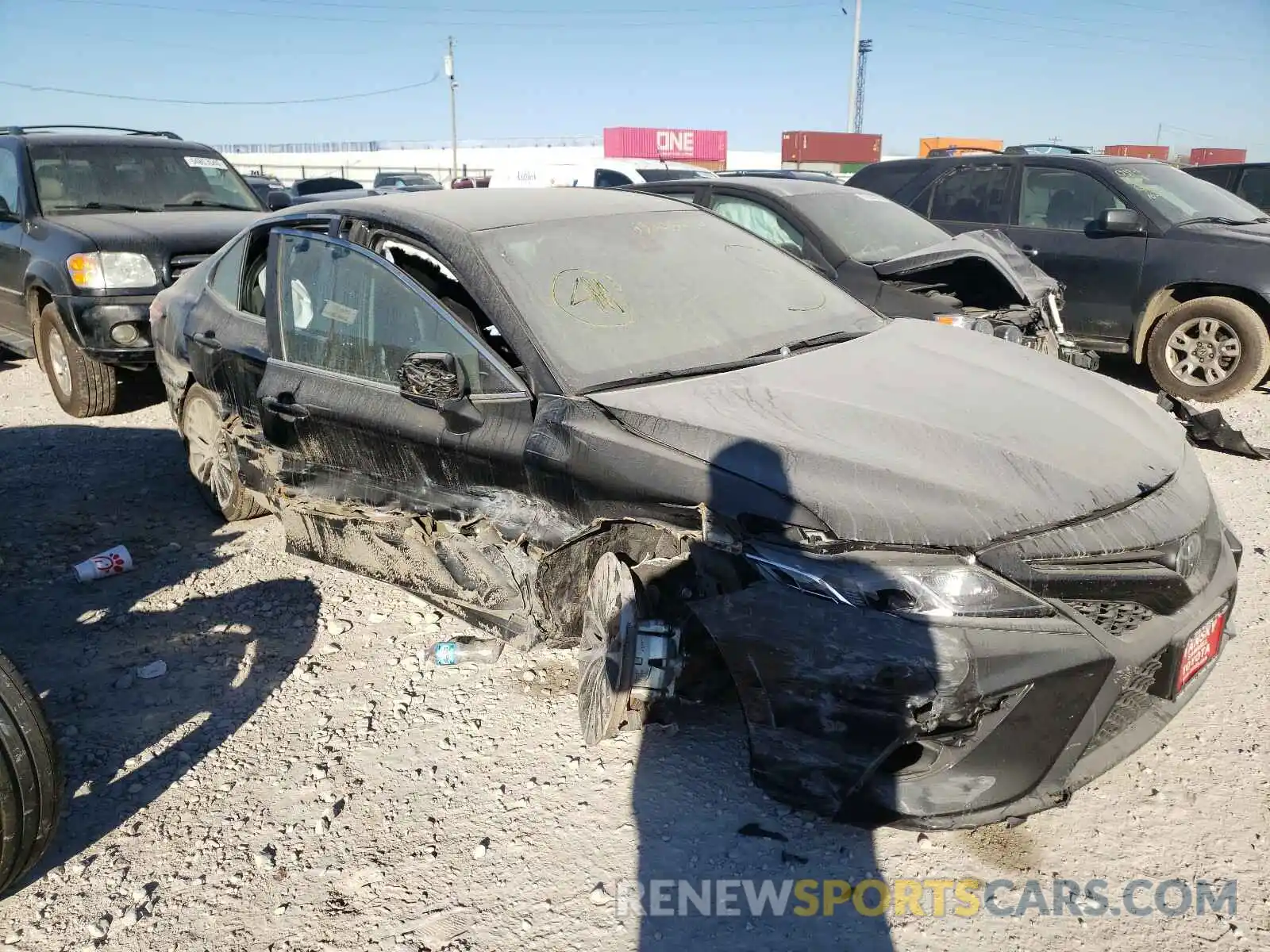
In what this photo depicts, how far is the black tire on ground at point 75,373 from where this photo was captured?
6535 millimetres

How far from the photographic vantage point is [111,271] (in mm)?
6277

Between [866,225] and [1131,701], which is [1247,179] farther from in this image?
[1131,701]

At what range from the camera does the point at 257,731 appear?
124 inches

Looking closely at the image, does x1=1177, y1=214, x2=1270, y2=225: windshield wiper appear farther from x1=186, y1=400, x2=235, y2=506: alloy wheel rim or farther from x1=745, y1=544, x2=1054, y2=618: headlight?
x1=186, y1=400, x2=235, y2=506: alloy wheel rim

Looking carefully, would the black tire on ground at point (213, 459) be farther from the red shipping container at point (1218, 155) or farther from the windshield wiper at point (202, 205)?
the red shipping container at point (1218, 155)

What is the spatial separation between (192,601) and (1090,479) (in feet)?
11.7

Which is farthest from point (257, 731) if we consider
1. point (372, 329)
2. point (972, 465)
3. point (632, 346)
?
point (972, 465)

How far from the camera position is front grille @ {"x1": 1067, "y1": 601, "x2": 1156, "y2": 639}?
2.29m

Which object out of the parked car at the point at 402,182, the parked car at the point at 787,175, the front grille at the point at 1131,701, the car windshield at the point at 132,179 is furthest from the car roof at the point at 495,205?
the parked car at the point at 402,182

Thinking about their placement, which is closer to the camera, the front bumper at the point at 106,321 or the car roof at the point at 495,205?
the car roof at the point at 495,205

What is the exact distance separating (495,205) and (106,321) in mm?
3956

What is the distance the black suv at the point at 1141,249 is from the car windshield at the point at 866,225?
129 cm

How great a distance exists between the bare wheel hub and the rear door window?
1.74 m

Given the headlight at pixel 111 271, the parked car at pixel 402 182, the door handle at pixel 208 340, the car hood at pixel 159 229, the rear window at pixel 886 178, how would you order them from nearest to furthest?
the door handle at pixel 208 340, the headlight at pixel 111 271, the car hood at pixel 159 229, the rear window at pixel 886 178, the parked car at pixel 402 182
